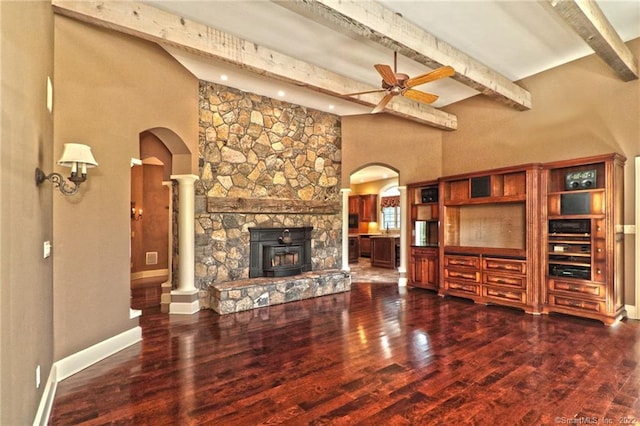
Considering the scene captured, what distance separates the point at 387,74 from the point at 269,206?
2888mm

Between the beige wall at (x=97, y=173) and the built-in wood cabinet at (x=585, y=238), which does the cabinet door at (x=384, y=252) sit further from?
the beige wall at (x=97, y=173)

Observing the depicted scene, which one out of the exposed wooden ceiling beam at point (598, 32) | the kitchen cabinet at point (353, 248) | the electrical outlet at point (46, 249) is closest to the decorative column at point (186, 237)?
the electrical outlet at point (46, 249)

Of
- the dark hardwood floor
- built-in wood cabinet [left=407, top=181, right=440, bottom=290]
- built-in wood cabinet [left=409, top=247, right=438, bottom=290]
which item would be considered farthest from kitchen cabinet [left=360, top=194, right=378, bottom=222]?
the dark hardwood floor

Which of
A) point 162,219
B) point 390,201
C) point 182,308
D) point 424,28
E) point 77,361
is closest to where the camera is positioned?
point 77,361

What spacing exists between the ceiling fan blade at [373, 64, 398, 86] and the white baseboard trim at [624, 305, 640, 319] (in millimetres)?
4234

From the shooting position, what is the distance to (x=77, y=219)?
9.51ft

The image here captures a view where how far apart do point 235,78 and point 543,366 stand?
200 inches

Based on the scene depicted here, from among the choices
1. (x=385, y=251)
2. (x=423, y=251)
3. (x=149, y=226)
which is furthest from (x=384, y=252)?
(x=149, y=226)

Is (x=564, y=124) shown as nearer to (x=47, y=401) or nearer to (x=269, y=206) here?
(x=269, y=206)

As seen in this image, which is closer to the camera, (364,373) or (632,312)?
(364,373)

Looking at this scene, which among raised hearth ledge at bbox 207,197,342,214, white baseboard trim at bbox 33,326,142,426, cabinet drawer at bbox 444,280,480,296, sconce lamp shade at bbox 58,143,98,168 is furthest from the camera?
cabinet drawer at bbox 444,280,480,296

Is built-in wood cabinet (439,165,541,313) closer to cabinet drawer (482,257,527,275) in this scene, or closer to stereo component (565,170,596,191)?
cabinet drawer (482,257,527,275)

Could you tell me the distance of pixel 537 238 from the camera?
4.52 metres

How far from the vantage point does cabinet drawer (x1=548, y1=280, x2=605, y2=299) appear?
4027 mm
